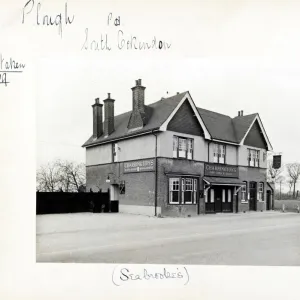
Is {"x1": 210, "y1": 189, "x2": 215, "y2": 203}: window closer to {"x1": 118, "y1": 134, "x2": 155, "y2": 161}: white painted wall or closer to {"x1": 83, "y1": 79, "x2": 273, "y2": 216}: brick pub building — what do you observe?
{"x1": 83, "y1": 79, "x2": 273, "y2": 216}: brick pub building

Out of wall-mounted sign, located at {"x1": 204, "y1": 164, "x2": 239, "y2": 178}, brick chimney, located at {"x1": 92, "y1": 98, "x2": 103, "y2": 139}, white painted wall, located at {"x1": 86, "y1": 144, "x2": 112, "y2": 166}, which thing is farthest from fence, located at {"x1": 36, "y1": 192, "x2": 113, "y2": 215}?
wall-mounted sign, located at {"x1": 204, "y1": 164, "x2": 239, "y2": 178}

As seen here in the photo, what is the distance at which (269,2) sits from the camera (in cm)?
229

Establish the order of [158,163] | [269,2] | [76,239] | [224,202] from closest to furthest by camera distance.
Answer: [269,2] < [76,239] < [158,163] < [224,202]

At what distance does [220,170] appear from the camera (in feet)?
9.71

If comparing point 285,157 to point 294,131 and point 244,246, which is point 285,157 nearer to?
point 294,131

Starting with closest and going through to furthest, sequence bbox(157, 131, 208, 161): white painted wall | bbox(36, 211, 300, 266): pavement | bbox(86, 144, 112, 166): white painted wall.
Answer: bbox(36, 211, 300, 266): pavement, bbox(86, 144, 112, 166): white painted wall, bbox(157, 131, 208, 161): white painted wall

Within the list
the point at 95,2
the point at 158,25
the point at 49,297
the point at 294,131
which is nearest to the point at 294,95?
the point at 294,131

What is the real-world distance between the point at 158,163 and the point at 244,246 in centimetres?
94

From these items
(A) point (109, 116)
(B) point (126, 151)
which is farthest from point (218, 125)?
(A) point (109, 116)

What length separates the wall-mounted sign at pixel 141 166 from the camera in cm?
284

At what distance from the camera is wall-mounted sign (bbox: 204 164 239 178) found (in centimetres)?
290

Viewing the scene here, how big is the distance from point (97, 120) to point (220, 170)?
3.62ft

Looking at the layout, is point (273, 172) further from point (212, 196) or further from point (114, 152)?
point (114, 152)

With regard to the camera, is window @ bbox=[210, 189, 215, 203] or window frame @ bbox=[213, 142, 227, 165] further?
window @ bbox=[210, 189, 215, 203]
